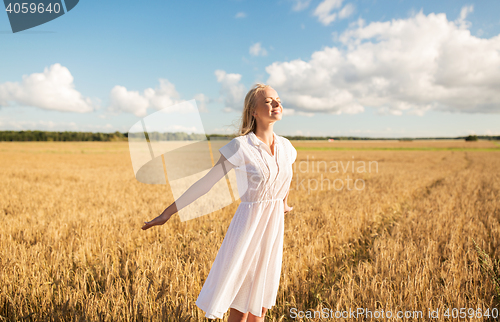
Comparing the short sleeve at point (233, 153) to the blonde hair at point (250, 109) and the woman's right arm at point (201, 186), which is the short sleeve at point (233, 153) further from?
the blonde hair at point (250, 109)

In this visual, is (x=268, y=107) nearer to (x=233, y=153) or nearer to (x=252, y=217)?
(x=233, y=153)

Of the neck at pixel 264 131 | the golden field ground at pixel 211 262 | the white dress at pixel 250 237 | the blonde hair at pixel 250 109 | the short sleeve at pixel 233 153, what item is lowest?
the golden field ground at pixel 211 262

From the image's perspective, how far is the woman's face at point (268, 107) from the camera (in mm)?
1902

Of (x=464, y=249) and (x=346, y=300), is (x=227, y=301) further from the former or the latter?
(x=464, y=249)

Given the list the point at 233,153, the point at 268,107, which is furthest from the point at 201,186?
the point at 268,107

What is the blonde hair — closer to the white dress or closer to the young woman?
the young woman

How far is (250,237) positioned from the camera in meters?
1.83

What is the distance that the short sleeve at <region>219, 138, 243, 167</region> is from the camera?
70.6 inches

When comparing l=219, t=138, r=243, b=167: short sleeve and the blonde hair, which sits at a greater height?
the blonde hair

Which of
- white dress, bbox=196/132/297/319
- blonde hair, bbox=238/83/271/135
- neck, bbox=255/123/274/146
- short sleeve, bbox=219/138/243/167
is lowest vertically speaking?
white dress, bbox=196/132/297/319

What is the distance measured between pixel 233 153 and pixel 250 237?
0.59 m

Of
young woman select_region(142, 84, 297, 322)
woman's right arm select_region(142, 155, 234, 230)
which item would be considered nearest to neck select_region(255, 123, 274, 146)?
young woman select_region(142, 84, 297, 322)

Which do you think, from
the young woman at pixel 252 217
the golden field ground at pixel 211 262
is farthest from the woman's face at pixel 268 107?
the golden field ground at pixel 211 262

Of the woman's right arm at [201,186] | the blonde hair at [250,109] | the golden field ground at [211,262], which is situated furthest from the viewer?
the golden field ground at [211,262]
